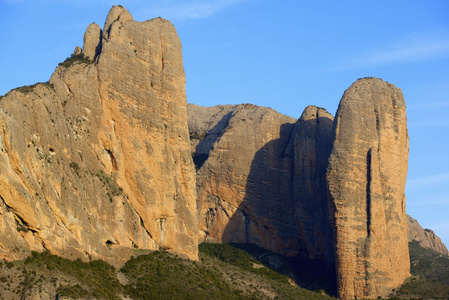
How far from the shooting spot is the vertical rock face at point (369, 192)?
110312 mm

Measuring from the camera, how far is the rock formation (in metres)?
161

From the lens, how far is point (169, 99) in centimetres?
9838

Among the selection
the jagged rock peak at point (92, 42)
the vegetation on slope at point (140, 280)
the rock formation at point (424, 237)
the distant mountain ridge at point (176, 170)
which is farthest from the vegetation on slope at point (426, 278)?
the jagged rock peak at point (92, 42)

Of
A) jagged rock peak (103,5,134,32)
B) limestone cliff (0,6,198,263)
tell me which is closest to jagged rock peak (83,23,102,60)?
limestone cliff (0,6,198,263)

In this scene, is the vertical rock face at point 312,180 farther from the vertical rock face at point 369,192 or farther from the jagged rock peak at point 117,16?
the jagged rock peak at point 117,16

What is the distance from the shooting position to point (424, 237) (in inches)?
6575

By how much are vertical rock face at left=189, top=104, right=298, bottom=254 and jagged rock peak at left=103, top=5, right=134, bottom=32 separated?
29432mm

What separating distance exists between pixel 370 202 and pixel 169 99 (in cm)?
2633

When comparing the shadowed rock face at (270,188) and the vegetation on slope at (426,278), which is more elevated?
the shadowed rock face at (270,188)

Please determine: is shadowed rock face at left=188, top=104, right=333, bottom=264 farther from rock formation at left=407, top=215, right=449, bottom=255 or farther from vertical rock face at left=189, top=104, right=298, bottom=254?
rock formation at left=407, top=215, right=449, bottom=255

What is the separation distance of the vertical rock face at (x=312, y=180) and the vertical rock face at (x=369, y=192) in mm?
4791

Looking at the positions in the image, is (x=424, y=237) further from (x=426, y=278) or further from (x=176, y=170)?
(x=176, y=170)

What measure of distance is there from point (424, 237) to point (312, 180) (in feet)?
162

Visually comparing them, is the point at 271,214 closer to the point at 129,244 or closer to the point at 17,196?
the point at 129,244
